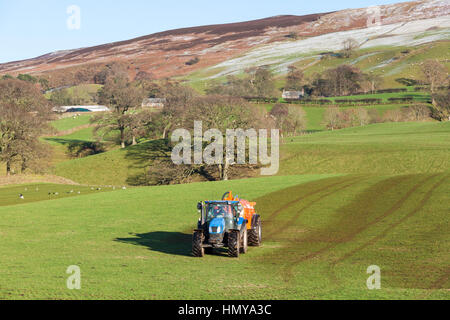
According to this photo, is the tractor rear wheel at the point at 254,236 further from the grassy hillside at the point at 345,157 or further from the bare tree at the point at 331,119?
the bare tree at the point at 331,119

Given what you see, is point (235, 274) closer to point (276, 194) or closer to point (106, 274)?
point (106, 274)

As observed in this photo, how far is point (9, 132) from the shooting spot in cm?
8269

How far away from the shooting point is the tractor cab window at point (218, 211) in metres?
23.9

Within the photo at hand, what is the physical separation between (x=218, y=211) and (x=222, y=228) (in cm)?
110

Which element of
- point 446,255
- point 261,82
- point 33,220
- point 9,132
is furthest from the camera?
point 261,82

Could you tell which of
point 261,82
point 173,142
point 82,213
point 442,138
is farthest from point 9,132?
point 261,82

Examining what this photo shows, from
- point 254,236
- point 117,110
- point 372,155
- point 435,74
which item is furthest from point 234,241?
point 435,74

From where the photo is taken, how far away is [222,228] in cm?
2314

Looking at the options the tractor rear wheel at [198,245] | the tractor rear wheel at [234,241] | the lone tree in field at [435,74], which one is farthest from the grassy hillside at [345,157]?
the lone tree in field at [435,74]

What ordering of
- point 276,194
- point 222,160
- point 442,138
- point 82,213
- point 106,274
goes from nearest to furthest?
point 106,274 < point 82,213 < point 276,194 < point 222,160 < point 442,138

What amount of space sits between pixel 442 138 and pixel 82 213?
6978 centimetres

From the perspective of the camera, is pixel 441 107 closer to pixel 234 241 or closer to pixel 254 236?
pixel 254 236

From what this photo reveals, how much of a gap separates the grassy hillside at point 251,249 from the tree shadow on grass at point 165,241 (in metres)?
0.05

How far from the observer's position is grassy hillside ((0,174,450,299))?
17.1 metres
